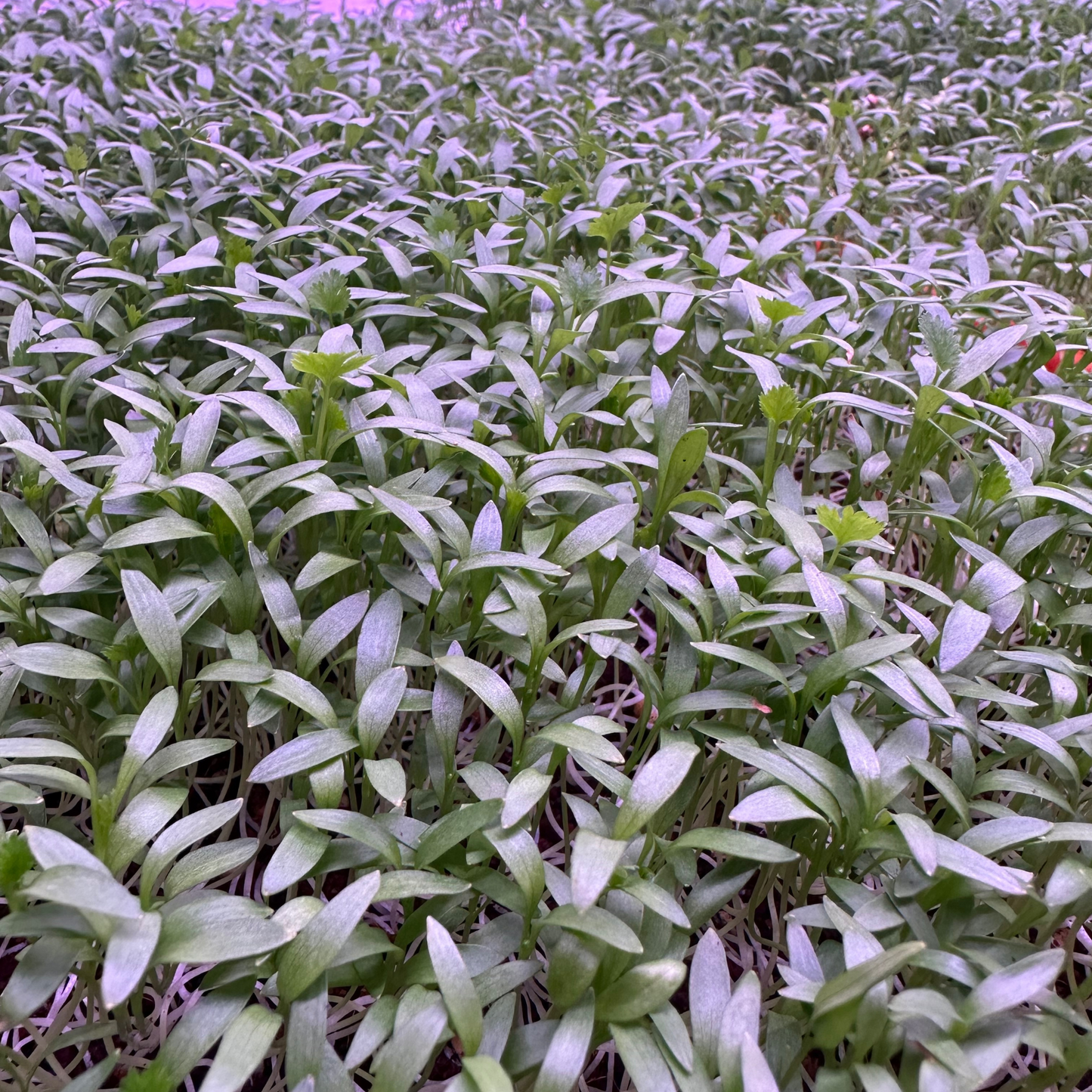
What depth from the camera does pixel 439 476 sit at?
114 cm

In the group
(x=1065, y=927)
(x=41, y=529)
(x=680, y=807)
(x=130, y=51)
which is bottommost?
(x=1065, y=927)

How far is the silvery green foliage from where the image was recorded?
0.70 meters

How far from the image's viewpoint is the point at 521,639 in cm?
102

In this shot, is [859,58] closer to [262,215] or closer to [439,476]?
[262,215]

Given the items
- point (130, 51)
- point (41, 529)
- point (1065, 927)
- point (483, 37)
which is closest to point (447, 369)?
point (41, 529)

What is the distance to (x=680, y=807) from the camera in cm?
92

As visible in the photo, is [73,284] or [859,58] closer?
[73,284]

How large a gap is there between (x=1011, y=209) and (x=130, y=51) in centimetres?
257

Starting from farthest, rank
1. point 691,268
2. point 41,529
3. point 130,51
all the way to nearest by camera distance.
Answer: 1. point 130,51
2. point 691,268
3. point 41,529

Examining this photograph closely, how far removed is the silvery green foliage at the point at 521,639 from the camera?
70cm

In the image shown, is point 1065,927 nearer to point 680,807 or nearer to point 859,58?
point 680,807

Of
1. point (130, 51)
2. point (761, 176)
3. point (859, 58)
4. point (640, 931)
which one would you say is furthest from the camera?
point (859, 58)

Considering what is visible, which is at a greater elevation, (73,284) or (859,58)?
(859,58)

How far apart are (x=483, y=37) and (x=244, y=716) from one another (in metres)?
3.33
